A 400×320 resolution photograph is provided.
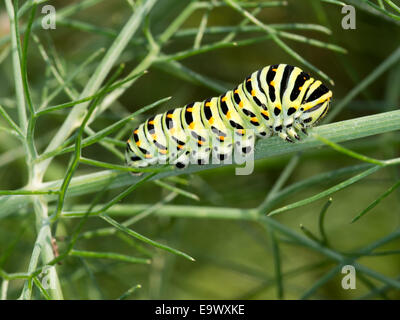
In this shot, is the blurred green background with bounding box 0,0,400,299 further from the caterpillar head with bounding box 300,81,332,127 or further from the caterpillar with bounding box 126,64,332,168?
the caterpillar head with bounding box 300,81,332,127

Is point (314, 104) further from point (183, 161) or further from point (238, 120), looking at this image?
point (183, 161)

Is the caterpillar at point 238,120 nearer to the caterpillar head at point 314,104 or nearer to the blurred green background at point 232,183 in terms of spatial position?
the caterpillar head at point 314,104

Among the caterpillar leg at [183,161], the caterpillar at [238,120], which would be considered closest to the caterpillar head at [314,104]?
the caterpillar at [238,120]

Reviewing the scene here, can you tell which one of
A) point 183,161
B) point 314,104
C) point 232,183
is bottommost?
point 183,161

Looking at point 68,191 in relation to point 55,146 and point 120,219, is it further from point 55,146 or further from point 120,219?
point 120,219

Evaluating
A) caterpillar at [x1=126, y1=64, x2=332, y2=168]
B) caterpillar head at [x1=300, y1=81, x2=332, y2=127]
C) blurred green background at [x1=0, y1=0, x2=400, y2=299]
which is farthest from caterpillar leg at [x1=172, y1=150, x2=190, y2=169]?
blurred green background at [x1=0, y1=0, x2=400, y2=299]

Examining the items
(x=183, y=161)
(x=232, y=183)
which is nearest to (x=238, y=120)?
(x=183, y=161)

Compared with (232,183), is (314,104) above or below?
below

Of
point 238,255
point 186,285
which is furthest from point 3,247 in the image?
point 238,255
